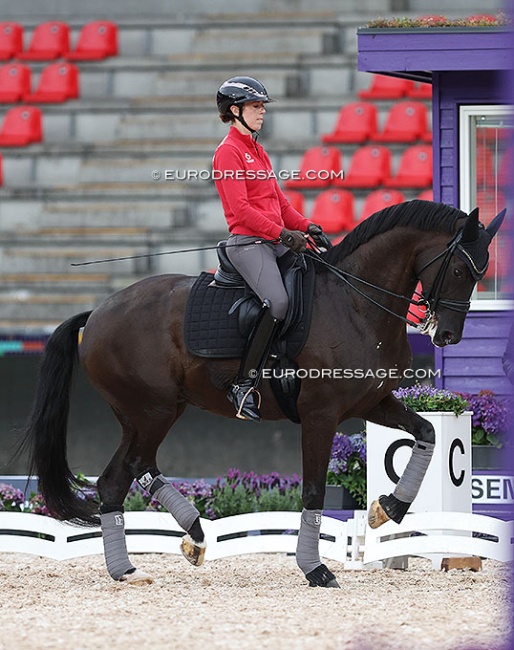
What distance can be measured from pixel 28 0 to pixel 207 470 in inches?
404

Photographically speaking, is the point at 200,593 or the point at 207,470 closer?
the point at 200,593

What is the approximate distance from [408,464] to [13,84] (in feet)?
36.9

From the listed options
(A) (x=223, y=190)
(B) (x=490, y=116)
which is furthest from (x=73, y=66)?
(A) (x=223, y=190)

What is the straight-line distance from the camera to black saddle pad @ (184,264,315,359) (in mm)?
6348

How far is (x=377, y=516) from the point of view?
639 centimetres

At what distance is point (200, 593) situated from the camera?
6.12m

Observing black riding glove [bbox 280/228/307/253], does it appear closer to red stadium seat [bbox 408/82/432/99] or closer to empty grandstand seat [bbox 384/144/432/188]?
empty grandstand seat [bbox 384/144/432/188]

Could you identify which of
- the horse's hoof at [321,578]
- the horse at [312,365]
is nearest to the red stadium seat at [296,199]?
Answer: the horse at [312,365]

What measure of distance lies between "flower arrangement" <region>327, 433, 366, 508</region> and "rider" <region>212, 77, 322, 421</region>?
1.68 m

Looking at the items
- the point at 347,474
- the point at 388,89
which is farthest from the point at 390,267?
the point at 388,89

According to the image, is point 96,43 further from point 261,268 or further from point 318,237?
point 261,268

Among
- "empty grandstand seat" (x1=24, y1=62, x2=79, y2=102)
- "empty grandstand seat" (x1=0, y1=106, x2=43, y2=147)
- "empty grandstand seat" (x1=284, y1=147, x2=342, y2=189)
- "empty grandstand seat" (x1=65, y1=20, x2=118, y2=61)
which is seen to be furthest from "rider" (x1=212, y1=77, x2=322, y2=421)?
"empty grandstand seat" (x1=65, y1=20, x2=118, y2=61)

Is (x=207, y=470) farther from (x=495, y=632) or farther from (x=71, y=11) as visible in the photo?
(x=71, y=11)

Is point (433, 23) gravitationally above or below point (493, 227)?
above
